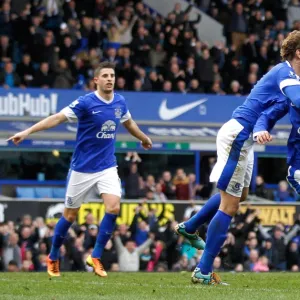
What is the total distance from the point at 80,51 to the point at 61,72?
4.55 ft

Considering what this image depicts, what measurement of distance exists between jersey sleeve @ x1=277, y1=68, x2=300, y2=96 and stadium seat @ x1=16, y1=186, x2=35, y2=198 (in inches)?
546

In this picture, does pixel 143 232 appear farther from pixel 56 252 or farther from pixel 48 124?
pixel 48 124

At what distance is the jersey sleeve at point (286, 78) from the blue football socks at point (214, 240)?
141 cm

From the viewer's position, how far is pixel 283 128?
1022 inches

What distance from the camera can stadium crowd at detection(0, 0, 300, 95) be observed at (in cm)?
2417

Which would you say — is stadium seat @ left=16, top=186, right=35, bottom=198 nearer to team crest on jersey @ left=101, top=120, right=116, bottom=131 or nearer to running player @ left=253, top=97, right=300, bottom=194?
team crest on jersey @ left=101, top=120, right=116, bottom=131

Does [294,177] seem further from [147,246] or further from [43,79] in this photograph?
[43,79]

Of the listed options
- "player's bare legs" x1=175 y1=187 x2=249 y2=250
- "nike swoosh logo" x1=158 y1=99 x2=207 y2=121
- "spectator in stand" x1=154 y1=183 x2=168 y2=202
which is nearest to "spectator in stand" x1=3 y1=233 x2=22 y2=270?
"spectator in stand" x1=154 y1=183 x2=168 y2=202

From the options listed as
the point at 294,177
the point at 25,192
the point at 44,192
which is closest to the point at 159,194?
the point at 44,192

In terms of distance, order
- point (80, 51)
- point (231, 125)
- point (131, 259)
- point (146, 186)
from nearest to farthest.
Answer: point (231, 125), point (131, 259), point (146, 186), point (80, 51)

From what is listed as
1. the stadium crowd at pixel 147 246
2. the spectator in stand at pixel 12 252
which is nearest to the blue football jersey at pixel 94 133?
the stadium crowd at pixel 147 246

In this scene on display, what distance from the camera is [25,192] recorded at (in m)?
23.8

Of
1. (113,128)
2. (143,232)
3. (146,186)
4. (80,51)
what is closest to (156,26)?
(80,51)

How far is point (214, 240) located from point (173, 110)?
47.1 ft
